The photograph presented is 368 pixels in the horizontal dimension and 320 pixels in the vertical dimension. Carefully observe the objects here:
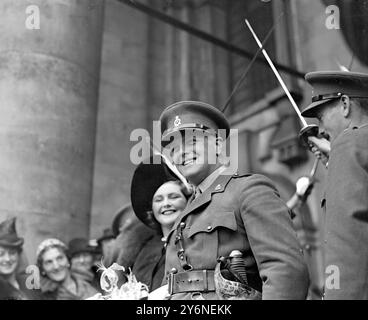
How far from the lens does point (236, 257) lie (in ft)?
7.58

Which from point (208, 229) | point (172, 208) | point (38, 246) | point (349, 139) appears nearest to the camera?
point (349, 139)

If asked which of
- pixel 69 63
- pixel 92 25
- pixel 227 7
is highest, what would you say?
pixel 227 7

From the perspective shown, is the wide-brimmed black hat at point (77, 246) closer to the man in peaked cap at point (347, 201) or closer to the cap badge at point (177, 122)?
the cap badge at point (177, 122)

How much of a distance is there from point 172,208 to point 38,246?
152 centimetres

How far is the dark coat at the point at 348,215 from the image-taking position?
80.0 inches

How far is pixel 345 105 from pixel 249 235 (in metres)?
0.75

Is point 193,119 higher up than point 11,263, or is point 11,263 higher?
point 193,119

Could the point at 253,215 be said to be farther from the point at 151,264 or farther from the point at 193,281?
the point at 151,264

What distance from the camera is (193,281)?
2.35m

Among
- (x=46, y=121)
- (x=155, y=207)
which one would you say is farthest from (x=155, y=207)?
(x=46, y=121)

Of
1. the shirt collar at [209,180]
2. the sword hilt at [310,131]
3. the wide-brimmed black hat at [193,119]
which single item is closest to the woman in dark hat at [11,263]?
the wide-brimmed black hat at [193,119]

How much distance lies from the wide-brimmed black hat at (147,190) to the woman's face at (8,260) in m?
1.18
